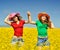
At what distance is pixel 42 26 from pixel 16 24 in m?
0.72

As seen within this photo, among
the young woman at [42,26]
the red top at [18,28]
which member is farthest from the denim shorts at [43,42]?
the red top at [18,28]

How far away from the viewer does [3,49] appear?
29.7 ft

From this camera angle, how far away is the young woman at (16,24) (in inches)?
351

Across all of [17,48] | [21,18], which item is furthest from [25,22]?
[17,48]

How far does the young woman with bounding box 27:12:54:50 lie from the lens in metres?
8.77

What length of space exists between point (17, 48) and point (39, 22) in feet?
3.24

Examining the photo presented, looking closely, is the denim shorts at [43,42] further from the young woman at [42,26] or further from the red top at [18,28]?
the red top at [18,28]

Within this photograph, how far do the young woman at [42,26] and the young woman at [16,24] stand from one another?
1.18ft

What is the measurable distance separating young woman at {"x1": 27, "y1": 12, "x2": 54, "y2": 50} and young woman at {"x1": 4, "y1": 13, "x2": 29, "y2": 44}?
361mm

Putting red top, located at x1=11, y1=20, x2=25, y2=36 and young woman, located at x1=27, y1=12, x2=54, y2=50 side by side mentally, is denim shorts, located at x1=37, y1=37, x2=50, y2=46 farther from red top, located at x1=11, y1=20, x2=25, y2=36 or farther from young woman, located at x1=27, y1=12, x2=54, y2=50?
red top, located at x1=11, y1=20, x2=25, y2=36

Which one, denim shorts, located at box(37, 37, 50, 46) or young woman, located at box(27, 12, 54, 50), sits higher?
young woman, located at box(27, 12, 54, 50)

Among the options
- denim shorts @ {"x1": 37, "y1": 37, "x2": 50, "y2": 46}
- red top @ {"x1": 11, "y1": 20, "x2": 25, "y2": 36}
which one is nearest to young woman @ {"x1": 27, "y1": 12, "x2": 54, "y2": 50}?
denim shorts @ {"x1": 37, "y1": 37, "x2": 50, "y2": 46}

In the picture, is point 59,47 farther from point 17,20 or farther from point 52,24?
point 17,20

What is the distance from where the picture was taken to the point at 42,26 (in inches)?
353
